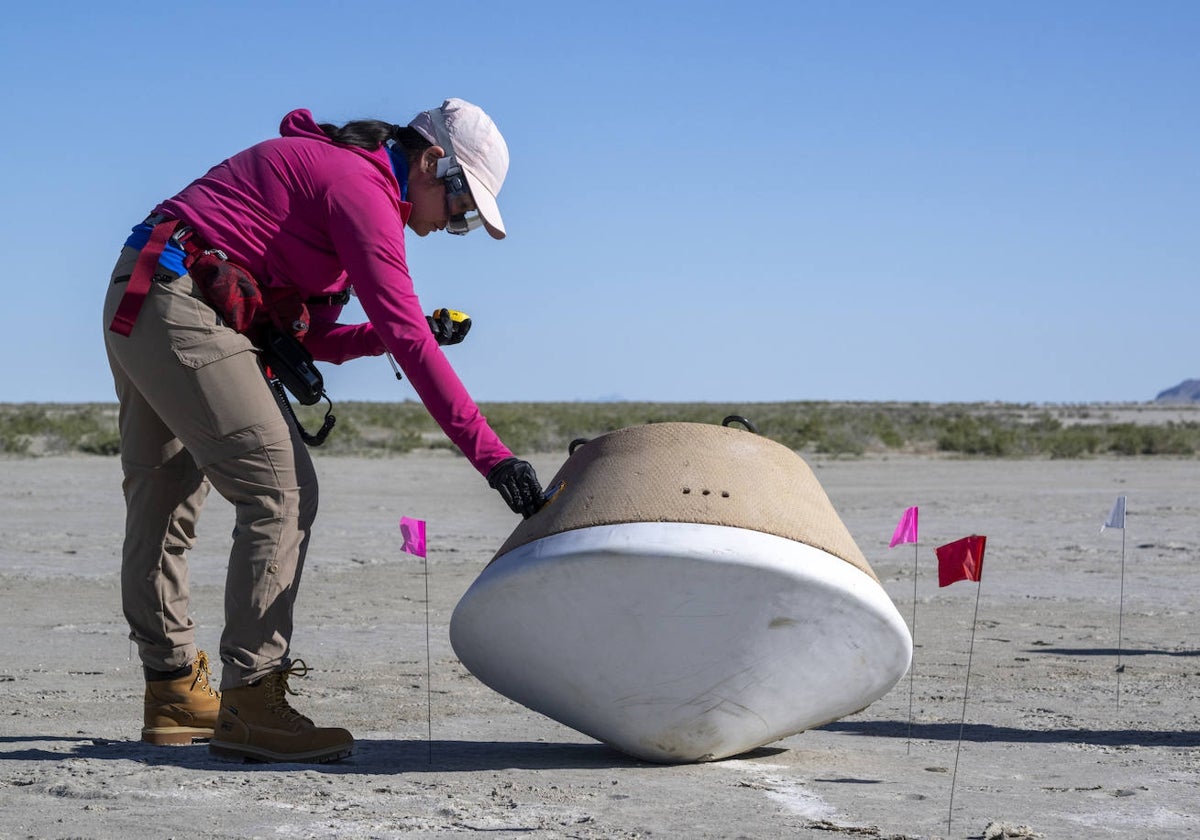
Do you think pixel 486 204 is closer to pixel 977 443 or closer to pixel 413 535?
pixel 413 535

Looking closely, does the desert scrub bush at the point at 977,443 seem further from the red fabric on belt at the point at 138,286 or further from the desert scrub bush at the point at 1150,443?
the red fabric on belt at the point at 138,286

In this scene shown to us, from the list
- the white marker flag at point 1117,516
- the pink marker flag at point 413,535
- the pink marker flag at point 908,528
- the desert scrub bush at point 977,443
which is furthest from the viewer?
the desert scrub bush at point 977,443

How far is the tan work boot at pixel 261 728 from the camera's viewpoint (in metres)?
4.75

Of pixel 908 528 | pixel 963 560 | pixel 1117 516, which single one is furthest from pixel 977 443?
pixel 963 560

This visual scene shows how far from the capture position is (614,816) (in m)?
4.13

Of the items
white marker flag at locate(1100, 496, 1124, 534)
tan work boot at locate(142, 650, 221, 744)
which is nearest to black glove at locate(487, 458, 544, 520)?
tan work boot at locate(142, 650, 221, 744)

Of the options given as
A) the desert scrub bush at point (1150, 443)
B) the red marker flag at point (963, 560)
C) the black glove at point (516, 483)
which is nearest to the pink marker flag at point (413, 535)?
the black glove at point (516, 483)

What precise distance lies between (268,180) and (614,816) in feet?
6.81

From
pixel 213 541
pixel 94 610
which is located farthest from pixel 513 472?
pixel 213 541

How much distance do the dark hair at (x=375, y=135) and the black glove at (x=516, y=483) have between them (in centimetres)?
105

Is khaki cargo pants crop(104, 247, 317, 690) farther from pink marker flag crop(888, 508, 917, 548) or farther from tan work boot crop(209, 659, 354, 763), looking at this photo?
pink marker flag crop(888, 508, 917, 548)

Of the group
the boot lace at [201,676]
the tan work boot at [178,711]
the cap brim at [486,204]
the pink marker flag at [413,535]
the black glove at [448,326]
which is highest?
the cap brim at [486,204]

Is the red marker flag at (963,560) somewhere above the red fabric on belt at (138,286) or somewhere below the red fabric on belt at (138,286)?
below

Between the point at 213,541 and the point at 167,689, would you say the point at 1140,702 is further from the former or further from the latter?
the point at 213,541
